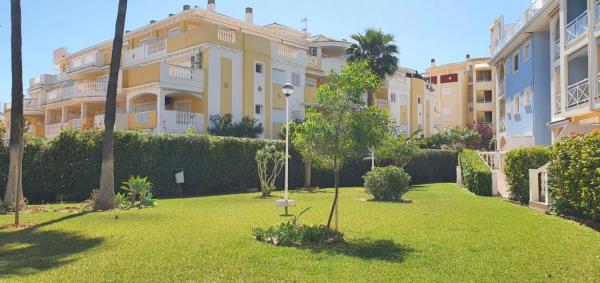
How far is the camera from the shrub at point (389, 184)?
18.7 meters

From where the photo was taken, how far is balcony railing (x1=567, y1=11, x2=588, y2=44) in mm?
21359

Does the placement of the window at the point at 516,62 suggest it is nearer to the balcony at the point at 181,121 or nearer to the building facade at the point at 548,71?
the building facade at the point at 548,71

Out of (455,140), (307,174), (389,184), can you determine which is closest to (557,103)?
(389,184)

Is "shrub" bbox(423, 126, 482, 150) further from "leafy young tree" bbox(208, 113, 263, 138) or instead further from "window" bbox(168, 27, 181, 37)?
"window" bbox(168, 27, 181, 37)

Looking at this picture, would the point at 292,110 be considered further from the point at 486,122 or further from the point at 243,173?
the point at 486,122

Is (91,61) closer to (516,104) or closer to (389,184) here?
(389,184)

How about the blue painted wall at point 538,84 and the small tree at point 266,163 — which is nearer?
the small tree at point 266,163

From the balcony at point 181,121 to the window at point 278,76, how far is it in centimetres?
716

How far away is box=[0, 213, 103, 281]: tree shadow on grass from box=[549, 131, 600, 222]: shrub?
10478 millimetres

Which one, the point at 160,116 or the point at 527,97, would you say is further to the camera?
the point at 527,97

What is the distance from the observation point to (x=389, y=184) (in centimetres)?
1867

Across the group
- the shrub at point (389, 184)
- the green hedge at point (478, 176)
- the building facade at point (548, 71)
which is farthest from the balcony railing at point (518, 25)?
the shrub at point (389, 184)

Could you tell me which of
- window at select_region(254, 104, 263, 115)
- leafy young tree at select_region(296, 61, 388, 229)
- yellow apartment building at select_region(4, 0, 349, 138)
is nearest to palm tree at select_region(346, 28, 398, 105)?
yellow apartment building at select_region(4, 0, 349, 138)

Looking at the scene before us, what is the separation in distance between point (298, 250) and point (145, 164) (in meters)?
13.4
